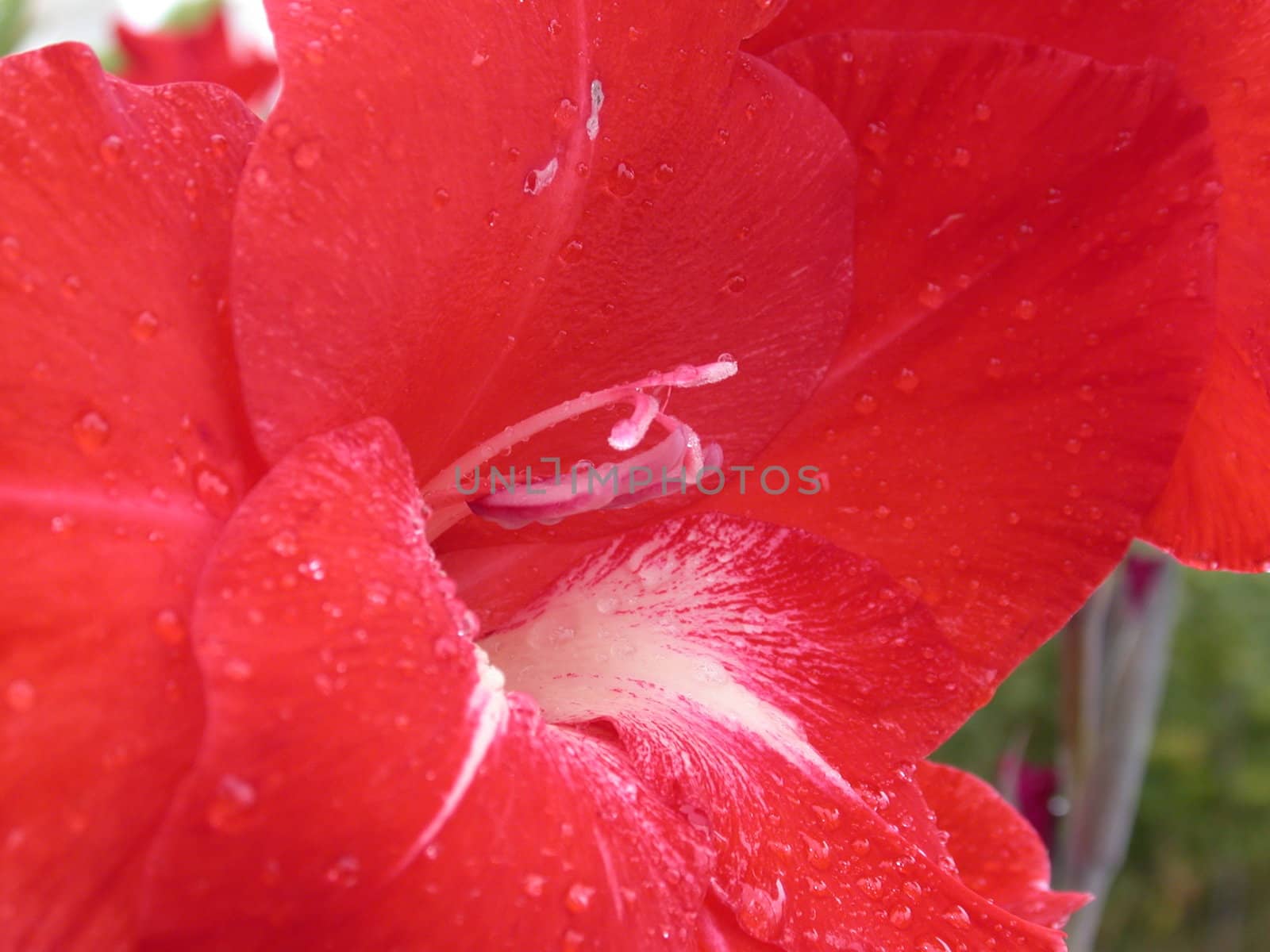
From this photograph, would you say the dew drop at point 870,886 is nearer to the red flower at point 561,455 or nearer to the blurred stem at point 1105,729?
the red flower at point 561,455

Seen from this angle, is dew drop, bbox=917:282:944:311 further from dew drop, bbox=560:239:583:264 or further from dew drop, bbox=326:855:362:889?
A: dew drop, bbox=326:855:362:889

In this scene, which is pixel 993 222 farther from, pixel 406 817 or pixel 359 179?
pixel 406 817

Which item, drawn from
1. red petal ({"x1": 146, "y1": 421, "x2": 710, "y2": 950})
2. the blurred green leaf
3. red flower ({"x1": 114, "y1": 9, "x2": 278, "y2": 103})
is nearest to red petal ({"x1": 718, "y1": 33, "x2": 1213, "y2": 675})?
red petal ({"x1": 146, "y1": 421, "x2": 710, "y2": 950})

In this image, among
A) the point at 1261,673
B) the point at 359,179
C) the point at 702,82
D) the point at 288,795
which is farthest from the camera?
the point at 1261,673

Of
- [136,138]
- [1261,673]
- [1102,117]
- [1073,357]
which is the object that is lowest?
[1261,673]

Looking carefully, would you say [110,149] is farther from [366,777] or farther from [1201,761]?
[1201,761]

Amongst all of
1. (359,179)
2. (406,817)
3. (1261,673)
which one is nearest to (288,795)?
(406,817)

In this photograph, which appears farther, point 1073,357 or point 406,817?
point 1073,357
